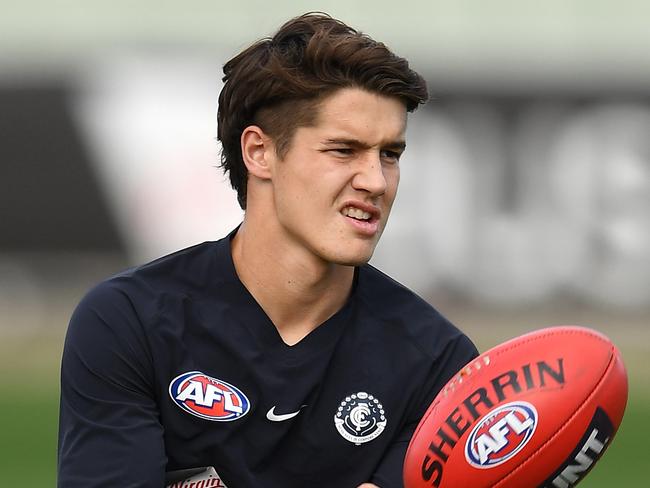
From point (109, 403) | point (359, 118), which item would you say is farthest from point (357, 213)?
point (109, 403)

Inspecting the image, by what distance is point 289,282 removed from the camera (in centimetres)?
415

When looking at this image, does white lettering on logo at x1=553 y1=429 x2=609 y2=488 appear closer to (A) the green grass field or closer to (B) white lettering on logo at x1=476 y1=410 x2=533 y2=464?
(B) white lettering on logo at x1=476 y1=410 x2=533 y2=464

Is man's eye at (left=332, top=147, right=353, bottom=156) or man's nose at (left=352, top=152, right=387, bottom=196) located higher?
man's eye at (left=332, top=147, right=353, bottom=156)

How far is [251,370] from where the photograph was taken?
4.08 metres

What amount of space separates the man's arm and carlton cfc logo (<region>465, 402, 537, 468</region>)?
2.79 ft

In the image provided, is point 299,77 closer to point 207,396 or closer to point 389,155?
point 389,155

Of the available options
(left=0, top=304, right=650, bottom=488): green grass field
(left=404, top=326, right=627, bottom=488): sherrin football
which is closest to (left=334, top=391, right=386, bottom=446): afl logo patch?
(left=404, top=326, right=627, bottom=488): sherrin football

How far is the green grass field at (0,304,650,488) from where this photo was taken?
8.12 meters

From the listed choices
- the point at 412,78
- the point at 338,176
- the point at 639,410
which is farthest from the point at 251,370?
the point at 639,410

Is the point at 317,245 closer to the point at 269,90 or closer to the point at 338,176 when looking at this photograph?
the point at 338,176

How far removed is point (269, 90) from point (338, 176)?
35cm

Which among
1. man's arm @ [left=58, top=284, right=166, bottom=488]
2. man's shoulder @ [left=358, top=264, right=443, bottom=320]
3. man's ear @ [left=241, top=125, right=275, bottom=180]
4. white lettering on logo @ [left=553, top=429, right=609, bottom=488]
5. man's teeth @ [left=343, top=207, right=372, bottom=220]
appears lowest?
man's arm @ [left=58, top=284, right=166, bottom=488]

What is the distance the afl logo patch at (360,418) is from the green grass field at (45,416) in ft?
13.0

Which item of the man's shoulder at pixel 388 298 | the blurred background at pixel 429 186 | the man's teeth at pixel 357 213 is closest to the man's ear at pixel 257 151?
the man's teeth at pixel 357 213
